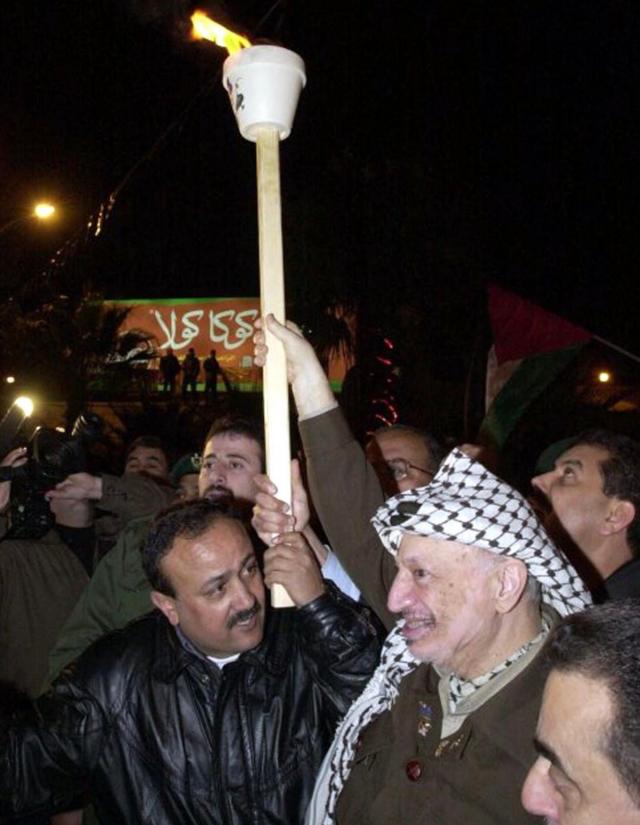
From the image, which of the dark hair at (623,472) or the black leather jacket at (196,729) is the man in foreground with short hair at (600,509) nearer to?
the dark hair at (623,472)

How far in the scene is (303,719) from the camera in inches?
106

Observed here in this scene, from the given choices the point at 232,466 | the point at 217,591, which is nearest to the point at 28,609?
the point at 232,466

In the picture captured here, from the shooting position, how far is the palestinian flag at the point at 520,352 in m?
6.38

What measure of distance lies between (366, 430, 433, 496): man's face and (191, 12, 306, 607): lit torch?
6.31 ft

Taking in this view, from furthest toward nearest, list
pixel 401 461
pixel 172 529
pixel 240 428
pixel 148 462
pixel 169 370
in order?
pixel 169 370, pixel 148 462, pixel 401 461, pixel 240 428, pixel 172 529

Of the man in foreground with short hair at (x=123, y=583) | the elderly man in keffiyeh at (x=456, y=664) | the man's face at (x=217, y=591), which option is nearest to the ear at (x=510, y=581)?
the elderly man in keffiyeh at (x=456, y=664)

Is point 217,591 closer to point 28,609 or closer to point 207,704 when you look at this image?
point 207,704

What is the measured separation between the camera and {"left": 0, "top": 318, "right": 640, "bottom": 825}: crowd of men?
1660 mm

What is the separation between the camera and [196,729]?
2.63 m

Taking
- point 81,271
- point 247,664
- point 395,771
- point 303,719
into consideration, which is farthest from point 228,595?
point 81,271

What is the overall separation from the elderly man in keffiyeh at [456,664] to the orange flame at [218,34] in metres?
1.14

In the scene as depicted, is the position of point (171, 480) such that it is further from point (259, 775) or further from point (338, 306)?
point (338, 306)

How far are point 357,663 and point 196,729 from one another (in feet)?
1.83

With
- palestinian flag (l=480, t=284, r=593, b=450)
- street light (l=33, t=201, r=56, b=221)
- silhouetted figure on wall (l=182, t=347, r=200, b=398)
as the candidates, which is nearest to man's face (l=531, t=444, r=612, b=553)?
palestinian flag (l=480, t=284, r=593, b=450)
